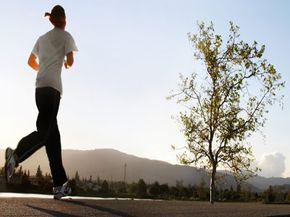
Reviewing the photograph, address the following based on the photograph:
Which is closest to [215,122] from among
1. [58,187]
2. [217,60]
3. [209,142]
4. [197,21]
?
[209,142]

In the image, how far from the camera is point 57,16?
24.6 feet

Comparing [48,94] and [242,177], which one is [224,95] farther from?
[48,94]

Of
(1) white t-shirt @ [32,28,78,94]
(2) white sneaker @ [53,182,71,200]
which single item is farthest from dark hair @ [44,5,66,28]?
(2) white sneaker @ [53,182,71,200]

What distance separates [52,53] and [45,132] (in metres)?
1.27

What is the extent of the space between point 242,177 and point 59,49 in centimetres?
2183

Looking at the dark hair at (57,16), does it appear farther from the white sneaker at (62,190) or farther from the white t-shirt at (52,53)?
the white sneaker at (62,190)

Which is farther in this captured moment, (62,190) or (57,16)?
(62,190)

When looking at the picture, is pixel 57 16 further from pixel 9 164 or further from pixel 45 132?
pixel 9 164

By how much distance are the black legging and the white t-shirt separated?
6.3 inches

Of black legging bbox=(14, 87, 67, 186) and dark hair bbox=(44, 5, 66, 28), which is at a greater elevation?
dark hair bbox=(44, 5, 66, 28)

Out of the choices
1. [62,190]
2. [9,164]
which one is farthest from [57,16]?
[62,190]

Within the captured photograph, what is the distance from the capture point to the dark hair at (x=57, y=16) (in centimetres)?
748

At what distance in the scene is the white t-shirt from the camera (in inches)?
281

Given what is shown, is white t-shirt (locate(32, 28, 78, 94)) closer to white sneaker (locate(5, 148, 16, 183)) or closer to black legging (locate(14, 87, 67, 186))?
black legging (locate(14, 87, 67, 186))
